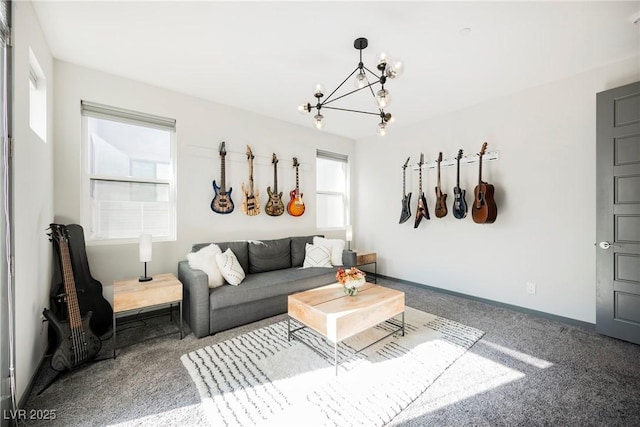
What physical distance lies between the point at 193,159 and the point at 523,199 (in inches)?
155

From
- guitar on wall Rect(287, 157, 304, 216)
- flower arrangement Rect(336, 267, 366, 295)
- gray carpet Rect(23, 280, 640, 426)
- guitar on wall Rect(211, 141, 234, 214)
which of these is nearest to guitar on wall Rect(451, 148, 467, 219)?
gray carpet Rect(23, 280, 640, 426)

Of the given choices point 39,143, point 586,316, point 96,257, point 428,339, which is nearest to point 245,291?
point 96,257

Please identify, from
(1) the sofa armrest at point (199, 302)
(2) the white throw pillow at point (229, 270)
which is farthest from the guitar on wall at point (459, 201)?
(1) the sofa armrest at point (199, 302)

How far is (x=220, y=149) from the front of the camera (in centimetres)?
340

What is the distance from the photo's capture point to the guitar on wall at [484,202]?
124 inches

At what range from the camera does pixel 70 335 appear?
74.0 inches

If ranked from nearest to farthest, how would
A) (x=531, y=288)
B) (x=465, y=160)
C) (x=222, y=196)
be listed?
(x=531, y=288) → (x=222, y=196) → (x=465, y=160)

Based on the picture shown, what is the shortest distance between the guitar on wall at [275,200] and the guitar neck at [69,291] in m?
2.16

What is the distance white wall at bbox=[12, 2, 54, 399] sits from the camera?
155 cm

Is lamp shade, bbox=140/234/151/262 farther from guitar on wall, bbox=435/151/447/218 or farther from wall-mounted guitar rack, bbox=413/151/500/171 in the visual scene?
wall-mounted guitar rack, bbox=413/151/500/171

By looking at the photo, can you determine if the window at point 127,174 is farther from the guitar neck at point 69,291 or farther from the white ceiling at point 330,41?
the guitar neck at point 69,291

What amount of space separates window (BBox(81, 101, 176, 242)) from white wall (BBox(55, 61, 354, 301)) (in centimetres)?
10

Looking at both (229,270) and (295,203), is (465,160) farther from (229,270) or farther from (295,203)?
(229,270)

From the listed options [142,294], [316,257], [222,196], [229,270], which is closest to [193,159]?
[222,196]
